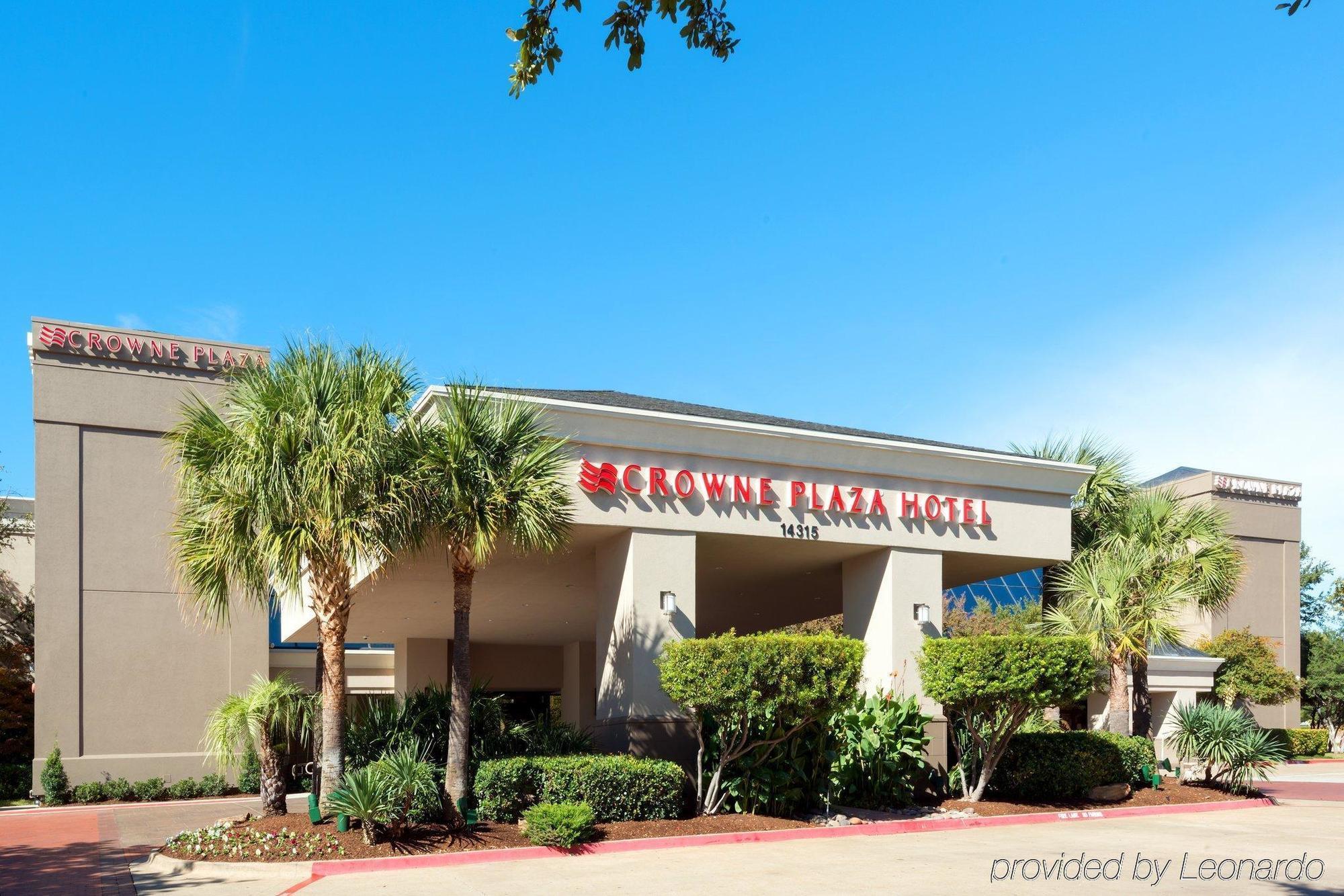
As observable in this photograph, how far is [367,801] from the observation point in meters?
13.5

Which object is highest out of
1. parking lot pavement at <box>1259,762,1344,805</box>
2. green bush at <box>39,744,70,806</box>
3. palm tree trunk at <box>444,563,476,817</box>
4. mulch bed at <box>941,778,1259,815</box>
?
palm tree trunk at <box>444,563,476,817</box>

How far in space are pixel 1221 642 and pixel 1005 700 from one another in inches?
1142

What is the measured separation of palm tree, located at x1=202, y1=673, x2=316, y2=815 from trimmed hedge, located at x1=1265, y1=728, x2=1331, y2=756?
3755 cm

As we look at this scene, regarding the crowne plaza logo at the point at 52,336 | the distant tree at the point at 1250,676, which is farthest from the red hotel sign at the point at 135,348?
the distant tree at the point at 1250,676

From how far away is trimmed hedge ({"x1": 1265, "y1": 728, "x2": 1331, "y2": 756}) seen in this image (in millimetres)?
42625

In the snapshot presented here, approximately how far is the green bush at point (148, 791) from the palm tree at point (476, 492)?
14502mm

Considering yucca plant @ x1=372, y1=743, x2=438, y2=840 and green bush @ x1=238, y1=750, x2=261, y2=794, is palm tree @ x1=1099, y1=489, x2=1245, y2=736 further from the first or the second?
green bush @ x1=238, y1=750, x2=261, y2=794

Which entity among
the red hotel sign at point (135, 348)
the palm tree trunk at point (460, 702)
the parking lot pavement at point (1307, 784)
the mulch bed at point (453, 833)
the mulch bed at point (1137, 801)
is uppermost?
the red hotel sign at point (135, 348)

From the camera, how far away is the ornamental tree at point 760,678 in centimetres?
1512

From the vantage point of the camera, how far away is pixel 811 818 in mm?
17078

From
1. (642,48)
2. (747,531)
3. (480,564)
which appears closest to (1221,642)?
(747,531)

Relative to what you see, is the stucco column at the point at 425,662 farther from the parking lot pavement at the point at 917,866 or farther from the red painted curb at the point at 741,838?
the parking lot pavement at the point at 917,866

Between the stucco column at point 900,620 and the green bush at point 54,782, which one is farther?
the green bush at point 54,782

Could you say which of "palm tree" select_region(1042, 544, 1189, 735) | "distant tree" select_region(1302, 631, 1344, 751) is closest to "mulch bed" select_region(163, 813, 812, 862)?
"palm tree" select_region(1042, 544, 1189, 735)
